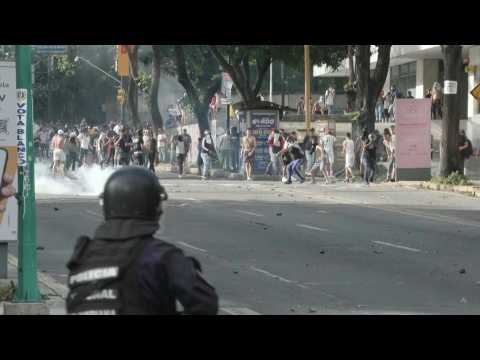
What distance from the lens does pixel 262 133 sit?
3962cm

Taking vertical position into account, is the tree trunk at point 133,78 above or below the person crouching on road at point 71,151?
above

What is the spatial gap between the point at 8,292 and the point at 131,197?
7.25 metres

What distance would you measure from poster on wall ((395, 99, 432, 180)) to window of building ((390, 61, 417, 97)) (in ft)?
70.3

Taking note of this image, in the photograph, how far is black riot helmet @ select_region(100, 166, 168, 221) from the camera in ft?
13.9

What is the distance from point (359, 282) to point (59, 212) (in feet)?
34.7

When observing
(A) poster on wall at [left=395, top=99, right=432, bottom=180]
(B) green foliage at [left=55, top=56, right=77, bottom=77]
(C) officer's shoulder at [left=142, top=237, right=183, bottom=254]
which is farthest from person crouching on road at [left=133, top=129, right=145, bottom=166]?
(C) officer's shoulder at [left=142, top=237, right=183, bottom=254]

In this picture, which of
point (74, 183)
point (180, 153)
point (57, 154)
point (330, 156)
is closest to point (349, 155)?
point (330, 156)

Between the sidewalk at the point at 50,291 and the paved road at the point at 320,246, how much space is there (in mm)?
694

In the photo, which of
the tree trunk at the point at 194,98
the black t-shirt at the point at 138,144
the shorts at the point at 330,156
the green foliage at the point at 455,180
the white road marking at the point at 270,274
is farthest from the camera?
the tree trunk at the point at 194,98

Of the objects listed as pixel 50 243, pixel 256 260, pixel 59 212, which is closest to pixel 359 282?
pixel 256 260

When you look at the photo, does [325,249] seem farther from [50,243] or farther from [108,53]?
[108,53]

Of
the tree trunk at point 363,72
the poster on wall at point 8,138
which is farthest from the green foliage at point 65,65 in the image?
the poster on wall at point 8,138

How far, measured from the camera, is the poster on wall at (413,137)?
32625 mm

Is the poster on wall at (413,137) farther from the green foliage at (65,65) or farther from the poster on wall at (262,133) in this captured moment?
the green foliage at (65,65)
